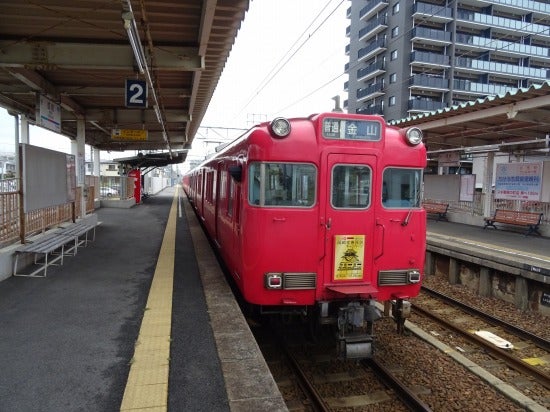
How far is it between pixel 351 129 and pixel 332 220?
3.61 ft

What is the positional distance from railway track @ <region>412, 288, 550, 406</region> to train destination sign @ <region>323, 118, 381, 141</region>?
3.65m

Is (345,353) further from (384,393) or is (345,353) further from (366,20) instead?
(366,20)

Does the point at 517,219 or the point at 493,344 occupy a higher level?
the point at 517,219

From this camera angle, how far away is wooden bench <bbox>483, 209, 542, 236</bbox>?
13047 mm

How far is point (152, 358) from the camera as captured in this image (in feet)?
12.6

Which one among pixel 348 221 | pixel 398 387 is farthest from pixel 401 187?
pixel 398 387

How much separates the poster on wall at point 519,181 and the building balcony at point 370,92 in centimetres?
3564

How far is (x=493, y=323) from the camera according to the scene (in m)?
7.69

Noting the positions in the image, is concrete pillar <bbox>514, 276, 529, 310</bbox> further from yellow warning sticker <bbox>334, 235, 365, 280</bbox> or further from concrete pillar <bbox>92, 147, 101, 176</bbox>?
concrete pillar <bbox>92, 147, 101, 176</bbox>

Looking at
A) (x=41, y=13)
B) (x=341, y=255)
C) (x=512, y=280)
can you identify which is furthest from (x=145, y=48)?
(x=512, y=280)

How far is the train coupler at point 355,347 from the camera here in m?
4.82

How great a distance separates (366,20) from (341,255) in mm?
52889

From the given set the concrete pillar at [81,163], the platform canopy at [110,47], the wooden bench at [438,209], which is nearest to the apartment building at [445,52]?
the wooden bench at [438,209]

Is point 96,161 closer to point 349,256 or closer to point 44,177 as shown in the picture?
point 44,177
